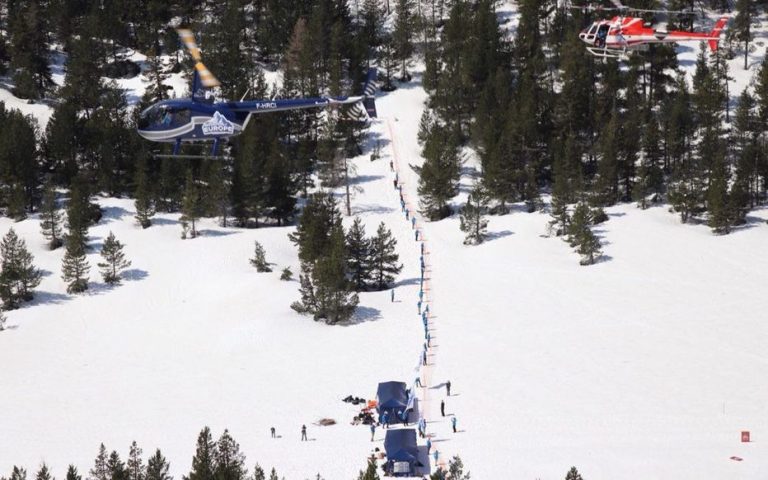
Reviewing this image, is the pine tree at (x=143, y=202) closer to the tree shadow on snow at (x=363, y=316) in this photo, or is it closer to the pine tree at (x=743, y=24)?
the tree shadow on snow at (x=363, y=316)

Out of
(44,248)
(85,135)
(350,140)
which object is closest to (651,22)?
(350,140)

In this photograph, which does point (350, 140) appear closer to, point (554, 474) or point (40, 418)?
point (40, 418)

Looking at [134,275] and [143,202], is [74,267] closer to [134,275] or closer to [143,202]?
[134,275]

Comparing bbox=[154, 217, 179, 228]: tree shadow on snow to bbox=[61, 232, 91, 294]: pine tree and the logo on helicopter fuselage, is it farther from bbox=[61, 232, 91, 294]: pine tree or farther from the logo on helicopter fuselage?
the logo on helicopter fuselage

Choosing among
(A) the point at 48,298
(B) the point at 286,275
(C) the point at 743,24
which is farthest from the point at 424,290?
(C) the point at 743,24

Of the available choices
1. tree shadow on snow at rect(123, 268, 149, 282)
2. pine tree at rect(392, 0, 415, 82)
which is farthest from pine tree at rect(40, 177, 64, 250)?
pine tree at rect(392, 0, 415, 82)
